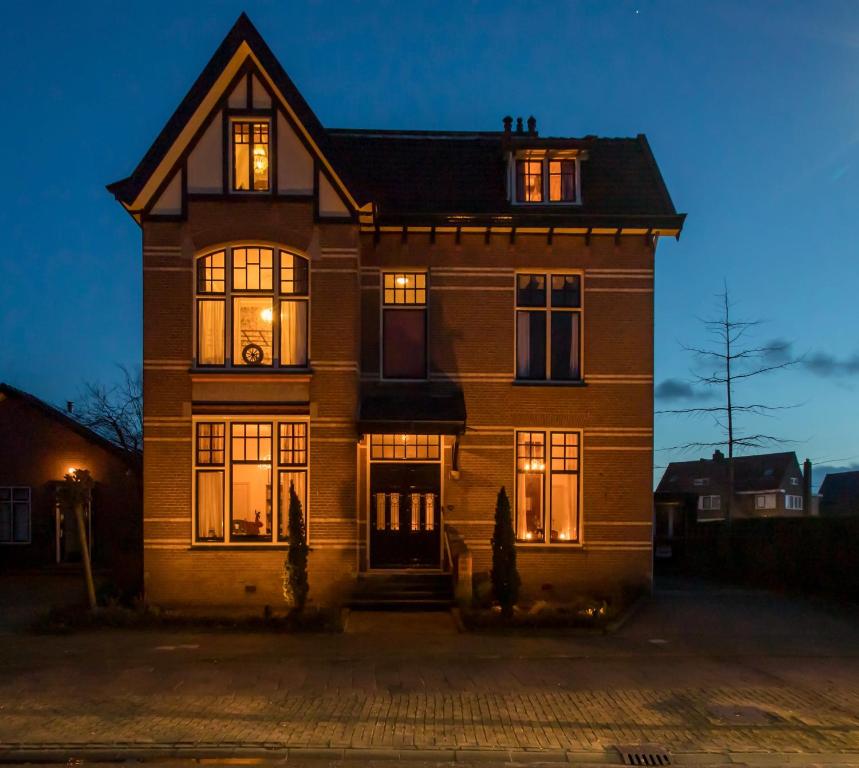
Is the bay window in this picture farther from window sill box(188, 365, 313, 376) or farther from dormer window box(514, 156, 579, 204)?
dormer window box(514, 156, 579, 204)

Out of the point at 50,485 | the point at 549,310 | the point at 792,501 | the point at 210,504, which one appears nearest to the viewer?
the point at 210,504

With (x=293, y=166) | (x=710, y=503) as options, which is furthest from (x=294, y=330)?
(x=710, y=503)

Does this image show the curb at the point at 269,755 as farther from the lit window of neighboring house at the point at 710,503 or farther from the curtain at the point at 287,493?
the lit window of neighboring house at the point at 710,503

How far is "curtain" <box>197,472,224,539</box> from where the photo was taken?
18484mm

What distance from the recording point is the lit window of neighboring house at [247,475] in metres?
18.5

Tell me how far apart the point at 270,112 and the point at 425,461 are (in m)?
7.64

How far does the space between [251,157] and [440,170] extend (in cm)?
449

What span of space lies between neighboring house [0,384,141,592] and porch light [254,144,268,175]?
34.5 ft

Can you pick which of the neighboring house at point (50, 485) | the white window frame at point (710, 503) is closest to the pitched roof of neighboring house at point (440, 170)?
the neighboring house at point (50, 485)

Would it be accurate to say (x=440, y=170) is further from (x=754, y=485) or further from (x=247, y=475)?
(x=754, y=485)

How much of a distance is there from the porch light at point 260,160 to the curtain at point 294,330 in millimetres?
2641

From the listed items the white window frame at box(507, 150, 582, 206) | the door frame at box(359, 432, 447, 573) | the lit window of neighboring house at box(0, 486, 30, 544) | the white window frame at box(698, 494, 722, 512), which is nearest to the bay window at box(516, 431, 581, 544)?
the door frame at box(359, 432, 447, 573)

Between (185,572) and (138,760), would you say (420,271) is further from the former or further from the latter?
(138,760)

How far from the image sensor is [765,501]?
75.6 metres
